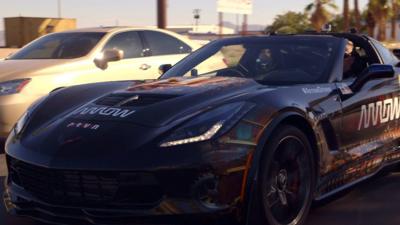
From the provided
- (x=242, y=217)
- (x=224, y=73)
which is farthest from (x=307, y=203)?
(x=224, y=73)

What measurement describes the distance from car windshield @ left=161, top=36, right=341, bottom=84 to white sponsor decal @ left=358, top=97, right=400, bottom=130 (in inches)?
17.4

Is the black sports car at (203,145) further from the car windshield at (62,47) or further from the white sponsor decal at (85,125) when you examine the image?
the car windshield at (62,47)

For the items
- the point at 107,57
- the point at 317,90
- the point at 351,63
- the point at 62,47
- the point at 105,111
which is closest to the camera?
the point at 105,111

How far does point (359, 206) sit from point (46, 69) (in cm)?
433

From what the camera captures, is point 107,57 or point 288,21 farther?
point 288,21

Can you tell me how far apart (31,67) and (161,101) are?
13.7 feet

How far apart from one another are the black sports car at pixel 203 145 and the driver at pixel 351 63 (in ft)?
0.25

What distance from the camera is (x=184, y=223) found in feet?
11.5

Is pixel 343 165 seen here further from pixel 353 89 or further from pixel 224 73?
pixel 224 73

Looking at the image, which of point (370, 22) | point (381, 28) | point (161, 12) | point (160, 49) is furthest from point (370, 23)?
point (160, 49)

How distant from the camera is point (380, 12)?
142 feet

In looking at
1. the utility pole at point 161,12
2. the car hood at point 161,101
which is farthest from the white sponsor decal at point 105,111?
the utility pole at point 161,12

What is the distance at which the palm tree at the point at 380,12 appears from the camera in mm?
42844

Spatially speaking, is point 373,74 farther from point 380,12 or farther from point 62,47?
point 380,12
